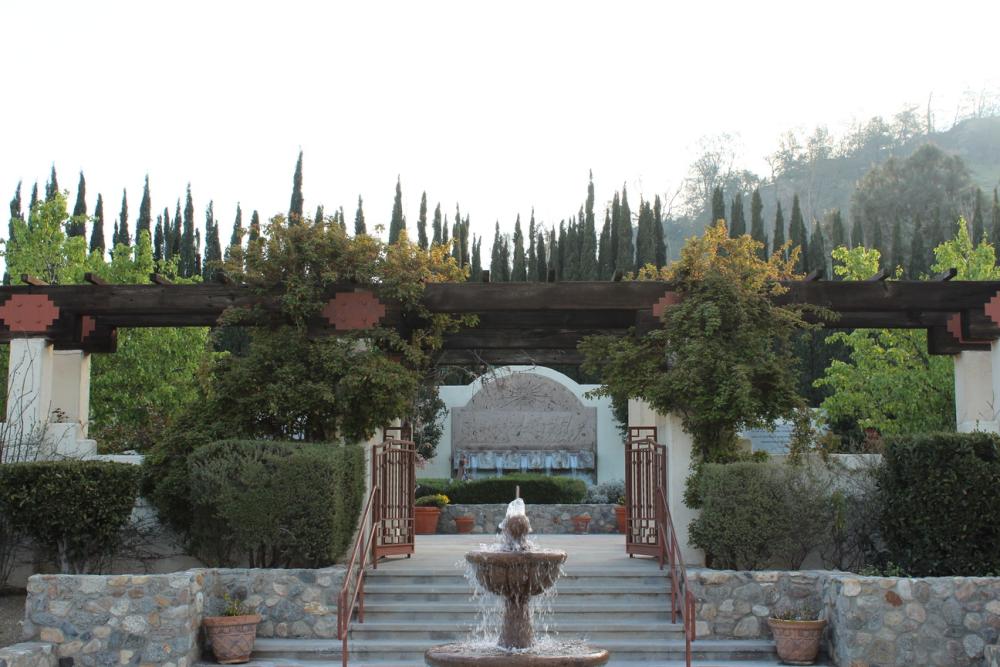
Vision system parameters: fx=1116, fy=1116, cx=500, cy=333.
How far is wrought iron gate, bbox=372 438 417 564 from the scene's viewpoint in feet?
44.1

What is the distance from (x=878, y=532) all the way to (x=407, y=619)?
5.27 meters

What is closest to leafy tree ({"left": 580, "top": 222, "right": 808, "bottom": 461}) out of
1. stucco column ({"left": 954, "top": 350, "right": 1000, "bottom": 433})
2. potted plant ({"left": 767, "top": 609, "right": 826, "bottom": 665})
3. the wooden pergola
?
the wooden pergola

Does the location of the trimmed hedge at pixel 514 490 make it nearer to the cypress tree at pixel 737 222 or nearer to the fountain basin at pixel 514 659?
the fountain basin at pixel 514 659

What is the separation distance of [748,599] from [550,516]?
41.9 ft

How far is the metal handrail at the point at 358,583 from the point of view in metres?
10.2

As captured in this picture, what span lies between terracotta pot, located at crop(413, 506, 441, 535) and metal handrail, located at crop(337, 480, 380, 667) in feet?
27.6

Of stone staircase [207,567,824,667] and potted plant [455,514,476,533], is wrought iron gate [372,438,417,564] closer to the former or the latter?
stone staircase [207,567,824,667]

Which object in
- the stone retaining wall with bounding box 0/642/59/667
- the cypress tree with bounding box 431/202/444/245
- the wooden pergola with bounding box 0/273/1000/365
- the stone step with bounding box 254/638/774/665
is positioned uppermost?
the cypress tree with bounding box 431/202/444/245

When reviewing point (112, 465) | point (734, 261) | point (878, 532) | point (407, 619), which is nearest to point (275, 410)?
point (112, 465)

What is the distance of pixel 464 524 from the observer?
2297 centimetres

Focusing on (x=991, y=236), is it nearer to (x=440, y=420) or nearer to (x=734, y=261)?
(x=440, y=420)

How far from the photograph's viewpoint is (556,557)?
898cm

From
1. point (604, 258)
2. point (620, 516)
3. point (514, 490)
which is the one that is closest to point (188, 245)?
point (604, 258)

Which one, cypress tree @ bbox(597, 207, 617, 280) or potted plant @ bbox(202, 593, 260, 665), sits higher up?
cypress tree @ bbox(597, 207, 617, 280)
